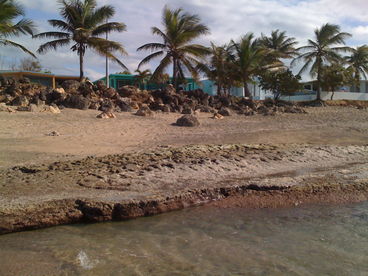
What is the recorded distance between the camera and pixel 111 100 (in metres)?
16.8

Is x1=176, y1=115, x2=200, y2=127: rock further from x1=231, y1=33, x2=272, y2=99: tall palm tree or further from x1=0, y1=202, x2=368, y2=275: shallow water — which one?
x1=231, y1=33, x2=272, y2=99: tall palm tree

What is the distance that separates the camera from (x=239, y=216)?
534cm

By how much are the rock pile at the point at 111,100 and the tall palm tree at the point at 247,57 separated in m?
3.94

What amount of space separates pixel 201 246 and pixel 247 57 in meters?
21.7

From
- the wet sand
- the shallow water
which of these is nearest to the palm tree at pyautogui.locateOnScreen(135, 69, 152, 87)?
the wet sand

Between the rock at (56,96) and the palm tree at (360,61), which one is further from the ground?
the palm tree at (360,61)

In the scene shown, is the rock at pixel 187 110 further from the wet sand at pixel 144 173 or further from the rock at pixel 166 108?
the wet sand at pixel 144 173

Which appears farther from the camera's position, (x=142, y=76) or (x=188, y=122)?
(x=142, y=76)

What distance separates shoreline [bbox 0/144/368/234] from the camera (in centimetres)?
487

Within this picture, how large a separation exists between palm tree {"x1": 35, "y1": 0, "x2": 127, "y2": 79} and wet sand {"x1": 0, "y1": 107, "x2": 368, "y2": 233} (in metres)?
8.48

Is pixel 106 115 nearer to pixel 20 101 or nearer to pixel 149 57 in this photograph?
pixel 20 101

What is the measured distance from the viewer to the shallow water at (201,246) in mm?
3664

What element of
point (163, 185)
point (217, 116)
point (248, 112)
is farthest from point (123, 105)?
point (163, 185)

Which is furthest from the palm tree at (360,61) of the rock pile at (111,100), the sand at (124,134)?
the sand at (124,134)
